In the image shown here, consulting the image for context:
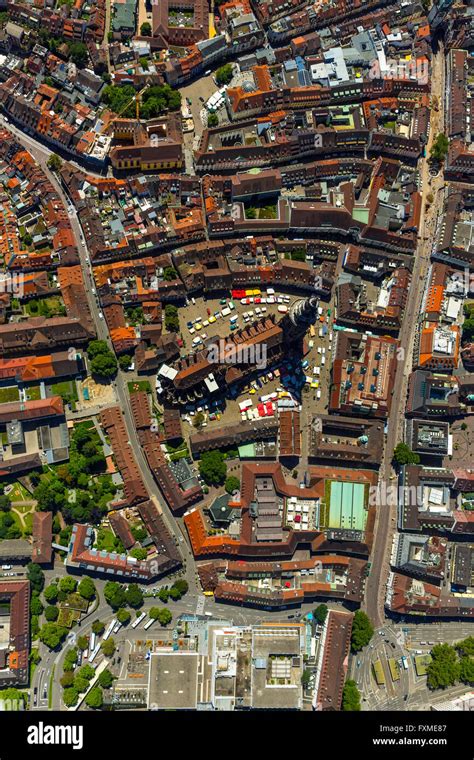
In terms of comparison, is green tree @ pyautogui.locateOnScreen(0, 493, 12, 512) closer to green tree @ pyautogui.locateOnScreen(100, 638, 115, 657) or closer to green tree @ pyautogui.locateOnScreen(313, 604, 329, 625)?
green tree @ pyautogui.locateOnScreen(100, 638, 115, 657)

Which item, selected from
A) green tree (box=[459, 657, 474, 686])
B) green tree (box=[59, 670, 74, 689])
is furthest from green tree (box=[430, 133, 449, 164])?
green tree (box=[59, 670, 74, 689])

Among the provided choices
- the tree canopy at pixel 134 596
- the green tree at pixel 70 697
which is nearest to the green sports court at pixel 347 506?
the tree canopy at pixel 134 596

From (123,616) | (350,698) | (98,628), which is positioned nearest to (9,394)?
(98,628)

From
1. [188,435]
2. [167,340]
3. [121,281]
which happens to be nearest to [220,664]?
[188,435]

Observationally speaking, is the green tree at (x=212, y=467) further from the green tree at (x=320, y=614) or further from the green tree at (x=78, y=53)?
the green tree at (x=78, y=53)
